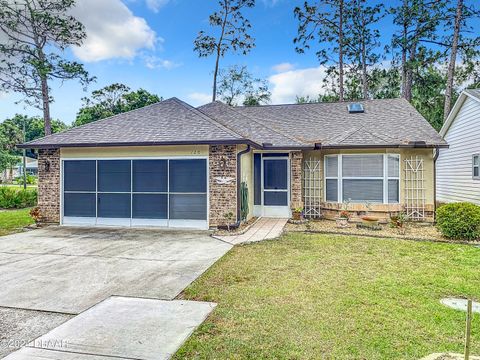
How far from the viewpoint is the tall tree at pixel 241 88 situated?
28.7 metres

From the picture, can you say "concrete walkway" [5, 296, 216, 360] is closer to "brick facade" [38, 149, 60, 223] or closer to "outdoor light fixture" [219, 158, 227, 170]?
"outdoor light fixture" [219, 158, 227, 170]

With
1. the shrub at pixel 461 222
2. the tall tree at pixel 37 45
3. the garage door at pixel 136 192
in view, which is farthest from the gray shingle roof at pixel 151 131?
the tall tree at pixel 37 45

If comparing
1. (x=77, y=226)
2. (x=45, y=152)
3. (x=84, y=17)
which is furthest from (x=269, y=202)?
(x=84, y=17)

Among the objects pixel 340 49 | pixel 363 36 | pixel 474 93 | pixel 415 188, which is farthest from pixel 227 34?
pixel 415 188

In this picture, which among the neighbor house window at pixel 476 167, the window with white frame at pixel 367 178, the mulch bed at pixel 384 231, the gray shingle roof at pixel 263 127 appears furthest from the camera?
the neighbor house window at pixel 476 167

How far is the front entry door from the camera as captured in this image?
1218 centimetres

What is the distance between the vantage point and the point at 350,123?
45.0 ft

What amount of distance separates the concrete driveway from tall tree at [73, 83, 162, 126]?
89.8 feet

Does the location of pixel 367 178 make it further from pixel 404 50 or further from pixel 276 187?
pixel 404 50

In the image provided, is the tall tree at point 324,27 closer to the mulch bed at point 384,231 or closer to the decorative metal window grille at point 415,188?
the decorative metal window grille at point 415,188

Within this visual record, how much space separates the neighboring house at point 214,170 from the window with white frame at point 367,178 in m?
0.03

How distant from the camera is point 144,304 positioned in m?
4.47

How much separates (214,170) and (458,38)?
18591 millimetres

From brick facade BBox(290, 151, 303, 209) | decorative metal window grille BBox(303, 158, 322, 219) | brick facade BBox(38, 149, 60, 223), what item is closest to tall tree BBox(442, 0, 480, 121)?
decorative metal window grille BBox(303, 158, 322, 219)
